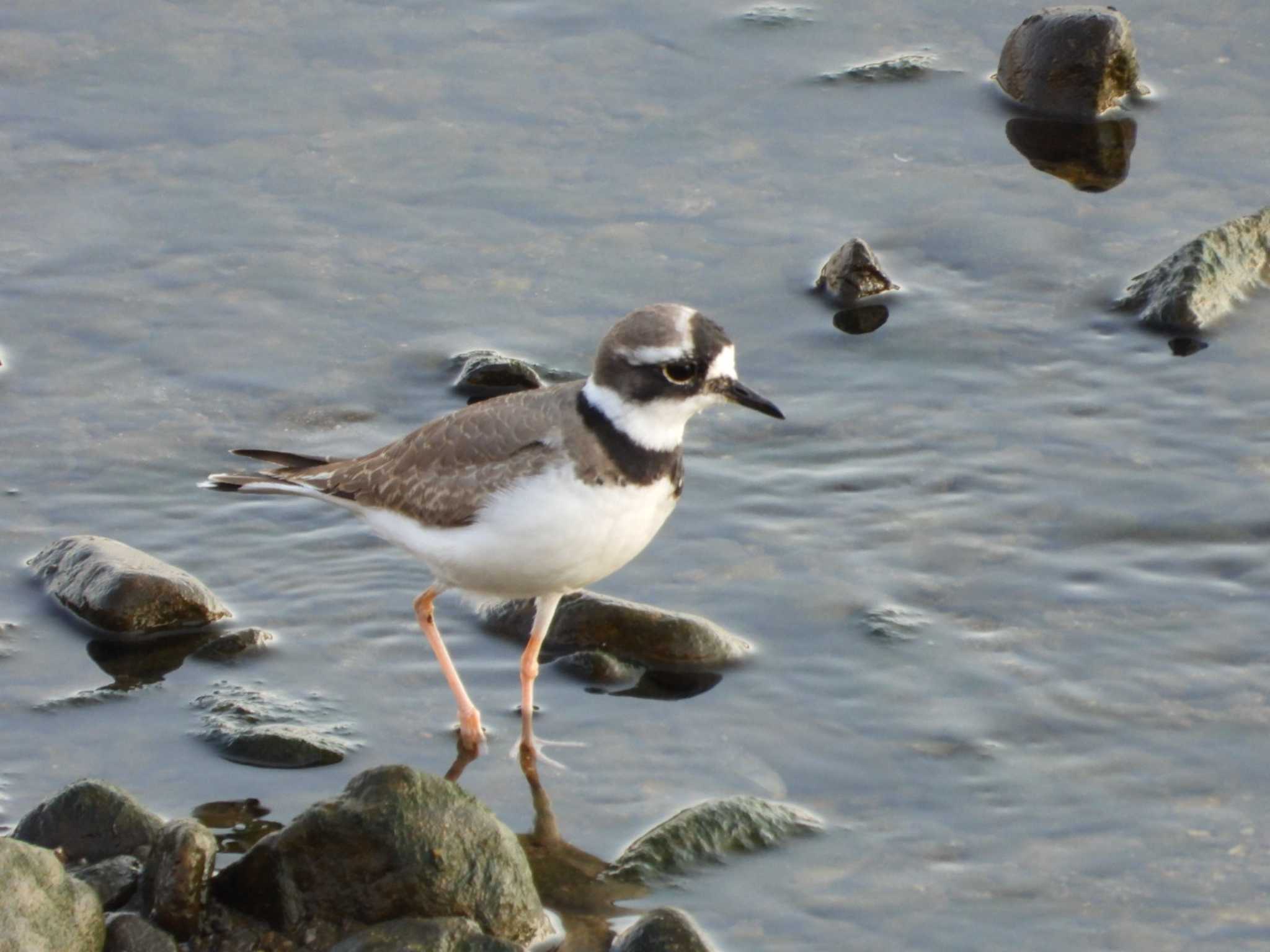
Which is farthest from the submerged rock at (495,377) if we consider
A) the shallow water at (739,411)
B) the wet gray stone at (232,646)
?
the wet gray stone at (232,646)

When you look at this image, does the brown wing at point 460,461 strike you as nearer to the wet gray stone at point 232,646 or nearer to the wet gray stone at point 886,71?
the wet gray stone at point 232,646

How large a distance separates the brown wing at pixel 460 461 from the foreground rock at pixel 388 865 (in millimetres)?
1439

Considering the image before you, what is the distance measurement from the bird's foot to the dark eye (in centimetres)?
158

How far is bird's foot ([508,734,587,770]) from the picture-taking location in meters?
7.36

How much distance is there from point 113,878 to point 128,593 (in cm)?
209

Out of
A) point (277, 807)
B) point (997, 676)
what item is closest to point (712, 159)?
point (997, 676)

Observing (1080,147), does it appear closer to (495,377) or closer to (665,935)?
(495,377)

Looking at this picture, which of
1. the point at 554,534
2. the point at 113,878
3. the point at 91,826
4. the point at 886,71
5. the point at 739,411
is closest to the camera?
the point at 113,878

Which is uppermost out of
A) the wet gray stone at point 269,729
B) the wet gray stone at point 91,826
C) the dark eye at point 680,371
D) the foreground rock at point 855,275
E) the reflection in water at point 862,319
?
the dark eye at point 680,371

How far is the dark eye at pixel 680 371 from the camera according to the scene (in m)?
Answer: 6.93

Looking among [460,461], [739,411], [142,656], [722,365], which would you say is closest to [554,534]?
[460,461]

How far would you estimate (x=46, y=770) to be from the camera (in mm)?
7078

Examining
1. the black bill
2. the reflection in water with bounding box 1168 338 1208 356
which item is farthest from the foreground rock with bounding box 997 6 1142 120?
the black bill

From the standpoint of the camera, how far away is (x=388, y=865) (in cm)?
586
